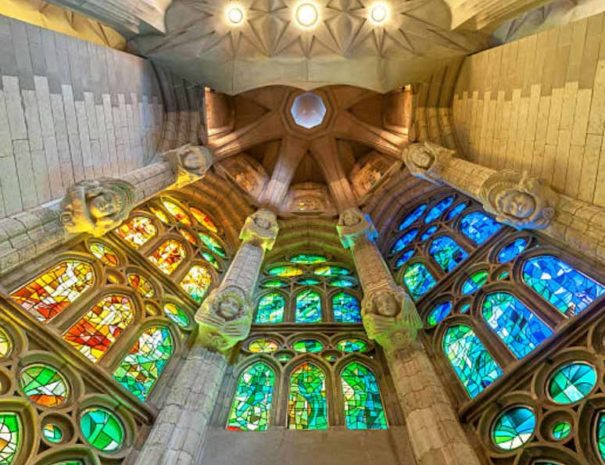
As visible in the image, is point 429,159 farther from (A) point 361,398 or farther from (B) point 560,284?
(A) point 361,398

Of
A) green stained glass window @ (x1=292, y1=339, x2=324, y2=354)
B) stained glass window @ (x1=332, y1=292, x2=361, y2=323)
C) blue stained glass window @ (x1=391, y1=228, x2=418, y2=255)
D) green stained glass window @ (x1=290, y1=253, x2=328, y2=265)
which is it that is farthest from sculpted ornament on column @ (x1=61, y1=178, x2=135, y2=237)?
blue stained glass window @ (x1=391, y1=228, x2=418, y2=255)

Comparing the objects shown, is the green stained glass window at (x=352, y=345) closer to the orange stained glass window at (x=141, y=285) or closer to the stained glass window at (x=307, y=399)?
the stained glass window at (x=307, y=399)

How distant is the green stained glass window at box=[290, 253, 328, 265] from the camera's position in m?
13.5

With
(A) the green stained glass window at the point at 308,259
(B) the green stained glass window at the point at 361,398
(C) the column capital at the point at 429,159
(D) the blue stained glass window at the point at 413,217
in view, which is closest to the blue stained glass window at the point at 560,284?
(C) the column capital at the point at 429,159

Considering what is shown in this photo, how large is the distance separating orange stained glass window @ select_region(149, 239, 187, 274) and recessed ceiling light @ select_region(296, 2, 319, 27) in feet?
19.5

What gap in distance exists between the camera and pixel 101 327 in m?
7.24

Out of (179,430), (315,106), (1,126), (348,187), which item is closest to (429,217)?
(348,187)

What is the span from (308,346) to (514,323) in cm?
386

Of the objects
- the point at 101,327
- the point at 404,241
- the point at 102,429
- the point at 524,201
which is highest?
the point at 404,241

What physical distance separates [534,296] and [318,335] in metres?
4.11

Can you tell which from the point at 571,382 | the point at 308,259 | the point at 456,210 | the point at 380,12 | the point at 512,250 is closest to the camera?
the point at 571,382

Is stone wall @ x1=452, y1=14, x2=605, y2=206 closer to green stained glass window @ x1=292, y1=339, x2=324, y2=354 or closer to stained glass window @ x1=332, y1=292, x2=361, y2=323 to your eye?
stained glass window @ x1=332, y1=292, x2=361, y2=323

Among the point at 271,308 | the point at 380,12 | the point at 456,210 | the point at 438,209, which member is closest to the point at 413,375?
the point at 271,308

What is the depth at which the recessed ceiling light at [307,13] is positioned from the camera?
9.70m
